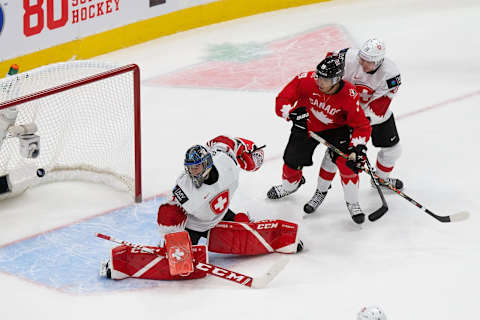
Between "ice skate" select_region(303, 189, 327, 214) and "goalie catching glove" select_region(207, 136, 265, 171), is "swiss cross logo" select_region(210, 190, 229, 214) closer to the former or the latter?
"goalie catching glove" select_region(207, 136, 265, 171)

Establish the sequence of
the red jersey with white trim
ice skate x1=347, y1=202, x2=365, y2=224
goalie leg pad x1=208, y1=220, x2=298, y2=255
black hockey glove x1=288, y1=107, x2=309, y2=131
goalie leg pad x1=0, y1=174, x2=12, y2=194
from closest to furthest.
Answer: goalie leg pad x1=208, y1=220, x2=298, y2=255 → the red jersey with white trim → black hockey glove x1=288, y1=107, x2=309, y2=131 → ice skate x1=347, y1=202, x2=365, y2=224 → goalie leg pad x1=0, y1=174, x2=12, y2=194

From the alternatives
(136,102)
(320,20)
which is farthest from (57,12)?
(320,20)

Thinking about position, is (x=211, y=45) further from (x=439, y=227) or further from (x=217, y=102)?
(x=439, y=227)

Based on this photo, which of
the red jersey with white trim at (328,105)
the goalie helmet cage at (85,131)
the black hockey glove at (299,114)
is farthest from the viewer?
the goalie helmet cage at (85,131)

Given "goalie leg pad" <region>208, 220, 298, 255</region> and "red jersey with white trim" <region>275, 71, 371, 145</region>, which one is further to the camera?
"red jersey with white trim" <region>275, 71, 371, 145</region>

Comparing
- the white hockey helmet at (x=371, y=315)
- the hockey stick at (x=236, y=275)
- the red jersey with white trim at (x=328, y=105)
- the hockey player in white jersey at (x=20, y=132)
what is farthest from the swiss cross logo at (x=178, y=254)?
the hockey player in white jersey at (x=20, y=132)

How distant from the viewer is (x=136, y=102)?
481cm

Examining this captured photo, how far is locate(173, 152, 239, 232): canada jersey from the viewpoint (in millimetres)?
3939

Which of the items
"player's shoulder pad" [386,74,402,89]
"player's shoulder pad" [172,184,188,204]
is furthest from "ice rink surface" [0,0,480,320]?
"player's shoulder pad" [386,74,402,89]

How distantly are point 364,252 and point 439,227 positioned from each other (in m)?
0.50

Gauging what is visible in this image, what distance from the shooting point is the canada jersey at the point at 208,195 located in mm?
3939

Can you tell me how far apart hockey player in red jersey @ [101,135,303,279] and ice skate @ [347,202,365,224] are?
1.33 feet

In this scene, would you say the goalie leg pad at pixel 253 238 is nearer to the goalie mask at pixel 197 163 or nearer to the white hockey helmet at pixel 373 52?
the goalie mask at pixel 197 163

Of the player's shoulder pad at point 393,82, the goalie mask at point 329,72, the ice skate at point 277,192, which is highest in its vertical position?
the goalie mask at point 329,72
